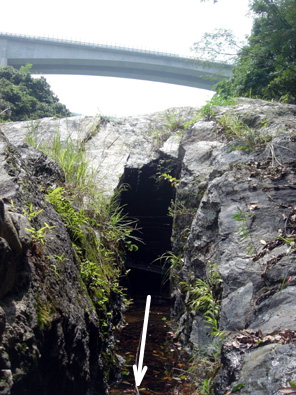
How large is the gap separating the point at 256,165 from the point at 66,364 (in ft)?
9.91

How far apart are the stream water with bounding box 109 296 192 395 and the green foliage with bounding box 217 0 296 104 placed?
4651mm

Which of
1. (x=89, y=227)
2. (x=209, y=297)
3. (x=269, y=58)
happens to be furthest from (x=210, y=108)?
(x=209, y=297)

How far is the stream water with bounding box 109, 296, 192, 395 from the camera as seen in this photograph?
3594 mm

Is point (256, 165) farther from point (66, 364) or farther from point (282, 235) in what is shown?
point (66, 364)

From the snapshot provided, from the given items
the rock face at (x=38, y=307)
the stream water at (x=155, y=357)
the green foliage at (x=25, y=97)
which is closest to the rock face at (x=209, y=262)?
the rock face at (x=38, y=307)

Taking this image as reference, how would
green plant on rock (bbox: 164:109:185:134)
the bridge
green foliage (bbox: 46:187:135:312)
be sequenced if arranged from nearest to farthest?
green foliage (bbox: 46:187:135:312)
green plant on rock (bbox: 164:109:185:134)
the bridge

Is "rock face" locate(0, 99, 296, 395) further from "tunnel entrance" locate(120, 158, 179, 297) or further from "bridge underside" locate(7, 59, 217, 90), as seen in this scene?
"bridge underside" locate(7, 59, 217, 90)

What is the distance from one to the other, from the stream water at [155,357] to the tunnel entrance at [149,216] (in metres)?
1.35

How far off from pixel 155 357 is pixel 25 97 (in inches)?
371

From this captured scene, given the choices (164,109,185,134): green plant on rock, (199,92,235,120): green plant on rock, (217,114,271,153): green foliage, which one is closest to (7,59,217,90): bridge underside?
(164,109,185,134): green plant on rock

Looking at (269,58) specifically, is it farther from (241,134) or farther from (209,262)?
(209,262)

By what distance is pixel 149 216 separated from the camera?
876cm

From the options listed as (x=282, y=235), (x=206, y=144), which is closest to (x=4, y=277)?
(x=282, y=235)

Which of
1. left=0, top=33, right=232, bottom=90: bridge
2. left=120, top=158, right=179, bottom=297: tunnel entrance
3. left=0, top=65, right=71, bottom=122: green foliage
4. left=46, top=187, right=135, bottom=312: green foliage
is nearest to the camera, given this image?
left=46, top=187, right=135, bottom=312: green foliage
